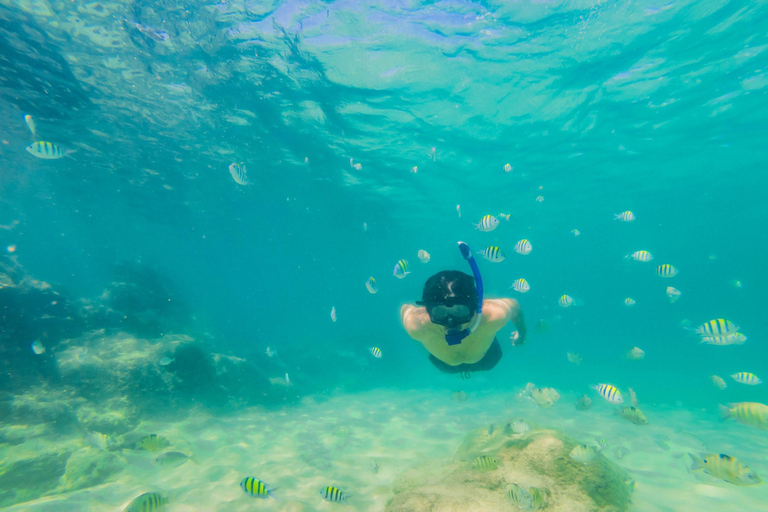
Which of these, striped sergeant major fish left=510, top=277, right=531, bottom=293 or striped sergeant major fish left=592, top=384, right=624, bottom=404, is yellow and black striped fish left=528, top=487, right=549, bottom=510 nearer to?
striped sergeant major fish left=592, top=384, right=624, bottom=404

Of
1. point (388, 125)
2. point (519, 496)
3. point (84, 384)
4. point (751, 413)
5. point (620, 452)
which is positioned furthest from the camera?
point (388, 125)

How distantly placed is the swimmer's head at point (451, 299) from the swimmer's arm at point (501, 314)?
474 mm

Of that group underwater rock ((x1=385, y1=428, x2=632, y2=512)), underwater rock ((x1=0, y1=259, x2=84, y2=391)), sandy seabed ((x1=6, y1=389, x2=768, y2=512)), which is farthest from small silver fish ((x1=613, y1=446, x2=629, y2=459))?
underwater rock ((x1=0, y1=259, x2=84, y2=391))

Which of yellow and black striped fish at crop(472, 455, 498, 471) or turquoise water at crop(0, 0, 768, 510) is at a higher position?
turquoise water at crop(0, 0, 768, 510)

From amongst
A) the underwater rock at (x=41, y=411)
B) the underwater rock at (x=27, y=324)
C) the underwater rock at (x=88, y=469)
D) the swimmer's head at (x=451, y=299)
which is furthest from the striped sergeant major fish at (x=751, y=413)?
the underwater rock at (x=27, y=324)

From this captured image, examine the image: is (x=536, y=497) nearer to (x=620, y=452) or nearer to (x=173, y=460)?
(x=620, y=452)

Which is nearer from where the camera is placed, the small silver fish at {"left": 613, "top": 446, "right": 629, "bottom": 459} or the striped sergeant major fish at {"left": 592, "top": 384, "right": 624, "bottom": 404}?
the striped sergeant major fish at {"left": 592, "top": 384, "right": 624, "bottom": 404}

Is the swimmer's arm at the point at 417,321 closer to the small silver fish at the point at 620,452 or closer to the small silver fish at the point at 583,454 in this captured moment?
the small silver fish at the point at 583,454

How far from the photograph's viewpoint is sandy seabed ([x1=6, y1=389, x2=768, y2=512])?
6812 millimetres

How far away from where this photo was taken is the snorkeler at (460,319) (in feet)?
11.2

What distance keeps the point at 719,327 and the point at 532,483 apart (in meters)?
5.74

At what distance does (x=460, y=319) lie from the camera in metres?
3.40

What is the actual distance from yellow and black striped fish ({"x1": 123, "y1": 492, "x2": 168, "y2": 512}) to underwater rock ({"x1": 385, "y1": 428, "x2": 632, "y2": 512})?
11.2 ft

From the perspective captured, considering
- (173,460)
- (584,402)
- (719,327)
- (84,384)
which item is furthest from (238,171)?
(719,327)
